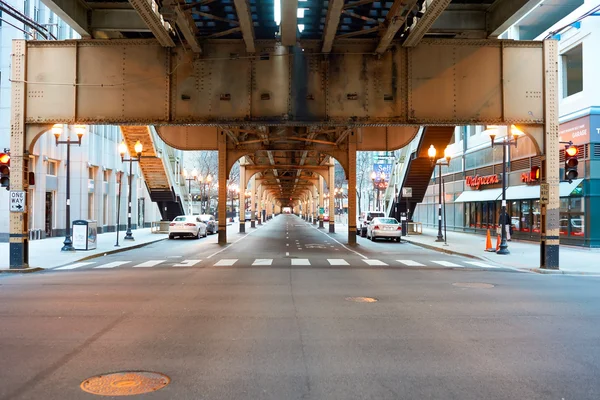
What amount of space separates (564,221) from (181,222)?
23.4 m

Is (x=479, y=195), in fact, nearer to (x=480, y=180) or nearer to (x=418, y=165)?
(x=480, y=180)

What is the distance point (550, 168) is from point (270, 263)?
10062mm

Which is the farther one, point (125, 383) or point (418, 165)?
point (418, 165)

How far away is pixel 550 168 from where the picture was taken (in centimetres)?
1778

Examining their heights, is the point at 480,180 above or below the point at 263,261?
above

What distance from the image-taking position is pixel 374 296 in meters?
11.5

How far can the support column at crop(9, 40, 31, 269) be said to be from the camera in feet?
56.4

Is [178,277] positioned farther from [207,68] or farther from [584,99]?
[584,99]

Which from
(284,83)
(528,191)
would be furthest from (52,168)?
(528,191)

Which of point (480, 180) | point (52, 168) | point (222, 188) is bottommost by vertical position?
point (222, 188)

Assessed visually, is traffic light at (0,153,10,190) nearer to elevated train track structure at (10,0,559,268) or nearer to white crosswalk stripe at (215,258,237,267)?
elevated train track structure at (10,0,559,268)

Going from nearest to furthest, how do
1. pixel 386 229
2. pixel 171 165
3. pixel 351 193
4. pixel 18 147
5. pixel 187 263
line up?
pixel 18 147 → pixel 187 263 → pixel 351 193 → pixel 386 229 → pixel 171 165

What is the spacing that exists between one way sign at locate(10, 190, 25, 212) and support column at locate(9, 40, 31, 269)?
104mm

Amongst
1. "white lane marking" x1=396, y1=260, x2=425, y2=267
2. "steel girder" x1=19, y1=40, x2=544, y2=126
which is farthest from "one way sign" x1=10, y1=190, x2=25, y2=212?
"white lane marking" x1=396, y1=260, x2=425, y2=267
